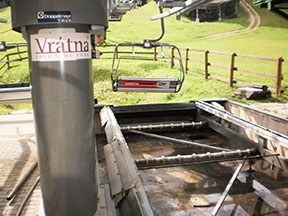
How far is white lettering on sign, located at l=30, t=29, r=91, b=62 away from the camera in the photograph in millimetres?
1794

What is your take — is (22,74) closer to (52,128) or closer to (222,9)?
(52,128)

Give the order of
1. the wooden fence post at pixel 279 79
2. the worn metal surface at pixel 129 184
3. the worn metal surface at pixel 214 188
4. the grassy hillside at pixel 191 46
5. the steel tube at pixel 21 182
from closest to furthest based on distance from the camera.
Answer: the worn metal surface at pixel 129 184, the steel tube at pixel 21 182, the worn metal surface at pixel 214 188, the wooden fence post at pixel 279 79, the grassy hillside at pixel 191 46

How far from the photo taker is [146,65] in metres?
13.8

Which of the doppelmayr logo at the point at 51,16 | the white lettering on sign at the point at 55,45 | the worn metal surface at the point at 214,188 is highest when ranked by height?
the doppelmayr logo at the point at 51,16

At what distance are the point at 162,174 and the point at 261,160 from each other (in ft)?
4.72

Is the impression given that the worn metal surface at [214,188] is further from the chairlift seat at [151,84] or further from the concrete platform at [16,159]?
the concrete platform at [16,159]

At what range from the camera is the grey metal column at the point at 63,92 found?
1789mm

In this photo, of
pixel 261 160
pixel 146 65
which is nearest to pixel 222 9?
pixel 146 65

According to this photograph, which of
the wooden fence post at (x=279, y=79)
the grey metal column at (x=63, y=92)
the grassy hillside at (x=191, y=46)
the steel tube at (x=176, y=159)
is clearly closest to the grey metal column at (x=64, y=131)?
the grey metal column at (x=63, y=92)

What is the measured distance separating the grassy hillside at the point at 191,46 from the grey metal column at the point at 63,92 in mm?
1514

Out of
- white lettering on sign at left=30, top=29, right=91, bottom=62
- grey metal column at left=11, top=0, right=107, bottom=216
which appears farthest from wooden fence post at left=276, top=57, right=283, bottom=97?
white lettering on sign at left=30, top=29, right=91, bottom=62

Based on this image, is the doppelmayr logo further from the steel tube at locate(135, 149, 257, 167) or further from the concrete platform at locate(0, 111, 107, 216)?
the steel tube at locate(135, 149, 257, 167)

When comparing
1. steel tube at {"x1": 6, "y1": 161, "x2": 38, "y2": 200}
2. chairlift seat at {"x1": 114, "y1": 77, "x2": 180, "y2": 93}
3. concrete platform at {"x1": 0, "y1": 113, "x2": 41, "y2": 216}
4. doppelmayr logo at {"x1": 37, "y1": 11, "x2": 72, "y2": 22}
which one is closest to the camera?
doppelmayr logo at {"x1": 37, "y1": 11, "x2": 72, "y2": 22}

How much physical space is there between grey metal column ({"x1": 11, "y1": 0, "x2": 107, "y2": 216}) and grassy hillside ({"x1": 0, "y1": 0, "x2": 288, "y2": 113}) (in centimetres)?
151
